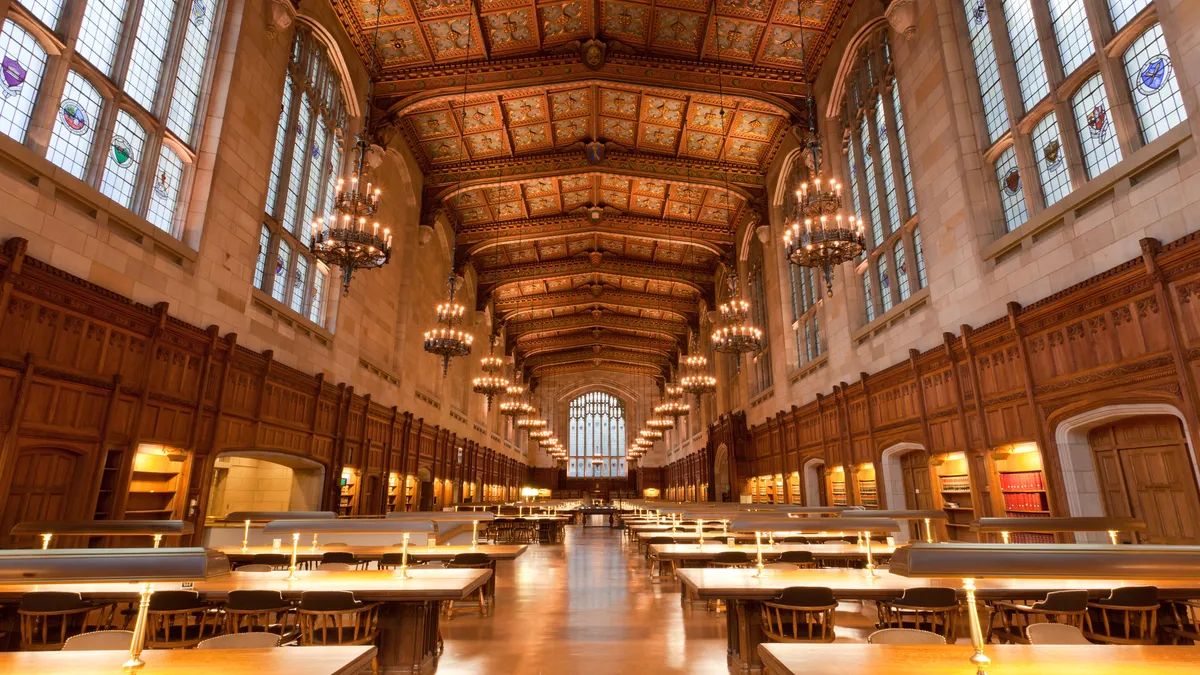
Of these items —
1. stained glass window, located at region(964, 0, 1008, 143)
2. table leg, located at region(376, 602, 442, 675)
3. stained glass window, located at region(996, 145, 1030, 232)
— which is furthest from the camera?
stained glass window, located at region(964, 0, 1008, 143)

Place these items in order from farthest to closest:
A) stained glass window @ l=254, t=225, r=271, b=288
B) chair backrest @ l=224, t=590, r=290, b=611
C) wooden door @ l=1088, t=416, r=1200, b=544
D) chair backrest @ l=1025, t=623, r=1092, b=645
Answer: stained glass window @ l=254, t=225, r=271, b=288
wooden door @ l=1088, t=416, r=1200, b=544
chair backrest @ l=224, t=590, r=290, b=611
chair backrest @ l=1025, t=623, r=1092, b=645

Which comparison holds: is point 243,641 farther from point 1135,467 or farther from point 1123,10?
point 1123,10

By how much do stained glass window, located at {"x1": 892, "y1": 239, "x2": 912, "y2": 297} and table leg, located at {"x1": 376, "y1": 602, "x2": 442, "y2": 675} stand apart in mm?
10614

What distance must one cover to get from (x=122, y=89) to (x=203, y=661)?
8.07 metres

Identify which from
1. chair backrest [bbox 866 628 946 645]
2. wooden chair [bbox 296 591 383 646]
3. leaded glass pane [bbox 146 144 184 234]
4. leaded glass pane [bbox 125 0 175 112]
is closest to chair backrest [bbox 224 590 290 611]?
wooden chair [bbox 296 591 383 646]

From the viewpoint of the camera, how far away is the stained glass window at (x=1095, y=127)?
7.29 m

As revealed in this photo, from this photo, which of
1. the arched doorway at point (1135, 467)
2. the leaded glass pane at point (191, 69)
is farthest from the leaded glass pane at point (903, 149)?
the leaded glass pane at point (191, 69)

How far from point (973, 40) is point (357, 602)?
11821 millimetres

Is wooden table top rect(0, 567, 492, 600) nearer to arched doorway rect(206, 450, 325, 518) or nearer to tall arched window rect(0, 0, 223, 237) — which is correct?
tall arched window rect(0, 0, 223, 237)

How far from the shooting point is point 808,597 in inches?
185

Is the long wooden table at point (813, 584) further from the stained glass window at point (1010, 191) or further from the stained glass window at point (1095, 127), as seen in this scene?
the stained glass window at point (1010, 191)

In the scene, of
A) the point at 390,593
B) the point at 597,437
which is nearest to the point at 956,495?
the point at 390,593

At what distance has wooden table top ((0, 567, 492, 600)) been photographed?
4.84 meters

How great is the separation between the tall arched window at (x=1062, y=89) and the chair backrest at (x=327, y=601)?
9.16 metres
